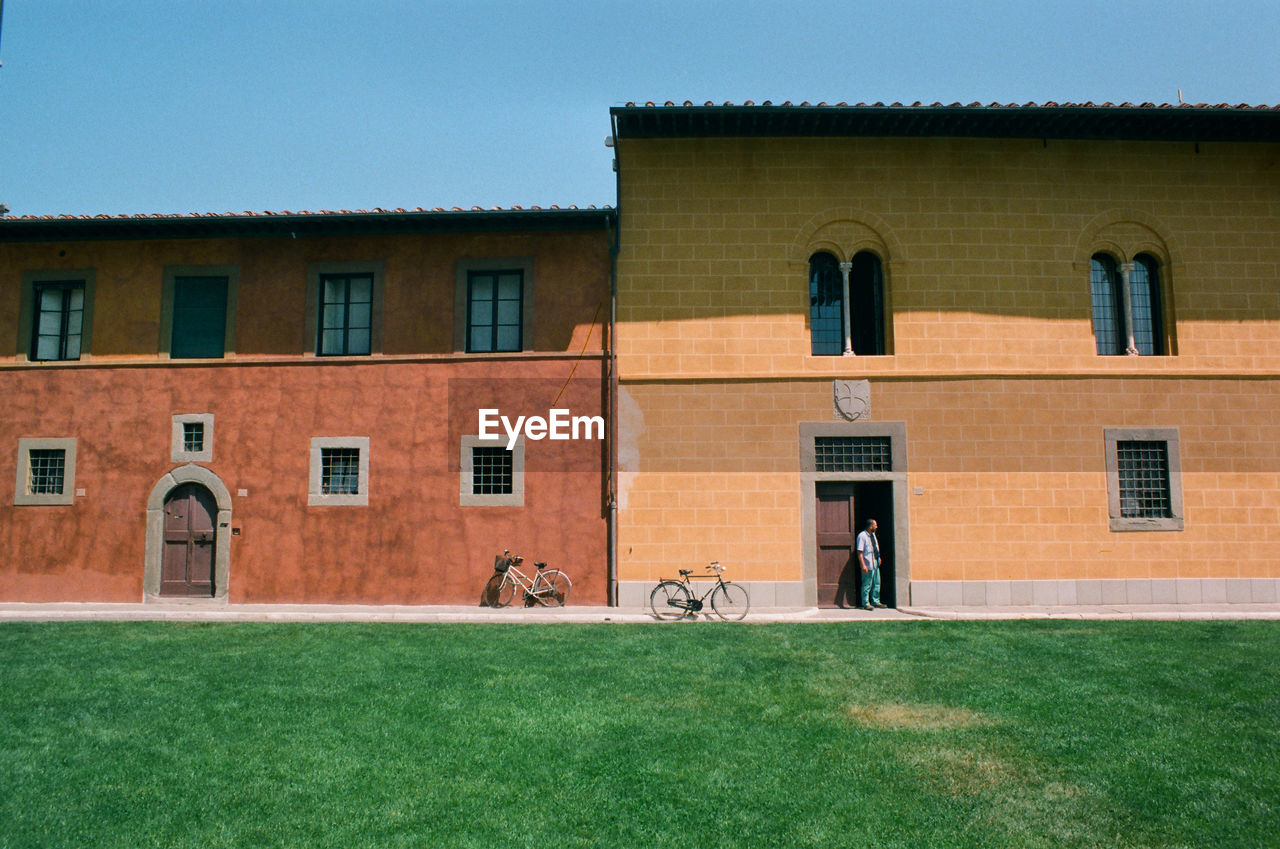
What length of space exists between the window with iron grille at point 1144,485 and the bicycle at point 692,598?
6481 millimetres

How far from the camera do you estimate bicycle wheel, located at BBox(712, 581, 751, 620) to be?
44.7 feet

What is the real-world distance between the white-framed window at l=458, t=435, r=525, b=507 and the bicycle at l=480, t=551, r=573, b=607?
3.53ft

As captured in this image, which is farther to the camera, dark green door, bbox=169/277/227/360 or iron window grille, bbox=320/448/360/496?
dark green door, bbox=169/277/227/360

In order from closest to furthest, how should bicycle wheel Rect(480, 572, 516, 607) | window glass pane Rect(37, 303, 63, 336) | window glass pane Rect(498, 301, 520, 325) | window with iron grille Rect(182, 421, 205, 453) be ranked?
1. bicycle wheel Rect(480, 572, 516, 607)
2. window glass pane Rect(498, 301, 520, 325)
3. window with iron grille Rect(182, 421, 205, 453)
4. window glass pane Rect(37, 303, 63, 336)

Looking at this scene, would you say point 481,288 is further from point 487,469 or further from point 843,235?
point 843,235

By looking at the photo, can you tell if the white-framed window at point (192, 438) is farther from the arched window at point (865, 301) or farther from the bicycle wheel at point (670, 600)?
the arched window at point (865, 301)

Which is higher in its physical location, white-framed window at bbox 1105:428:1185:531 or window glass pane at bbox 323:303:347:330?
window glass pane at bbox 323:303:347:330

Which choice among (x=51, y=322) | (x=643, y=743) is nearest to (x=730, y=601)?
(x=643, y=743)

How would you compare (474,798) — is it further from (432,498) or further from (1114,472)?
(1114,472)

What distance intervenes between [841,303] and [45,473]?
46.7 feet

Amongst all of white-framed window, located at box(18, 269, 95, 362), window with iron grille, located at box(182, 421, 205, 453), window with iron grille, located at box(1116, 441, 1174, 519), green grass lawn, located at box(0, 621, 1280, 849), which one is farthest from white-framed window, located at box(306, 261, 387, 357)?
window with iron grille, located at box(1116, 441, 1174, 519)

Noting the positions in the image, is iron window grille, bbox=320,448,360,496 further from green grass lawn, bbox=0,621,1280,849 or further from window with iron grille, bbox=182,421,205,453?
green grass lawn, bbox=0,621,1280,849

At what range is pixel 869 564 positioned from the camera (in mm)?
13953

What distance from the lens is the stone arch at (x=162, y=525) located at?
48.4 feet
